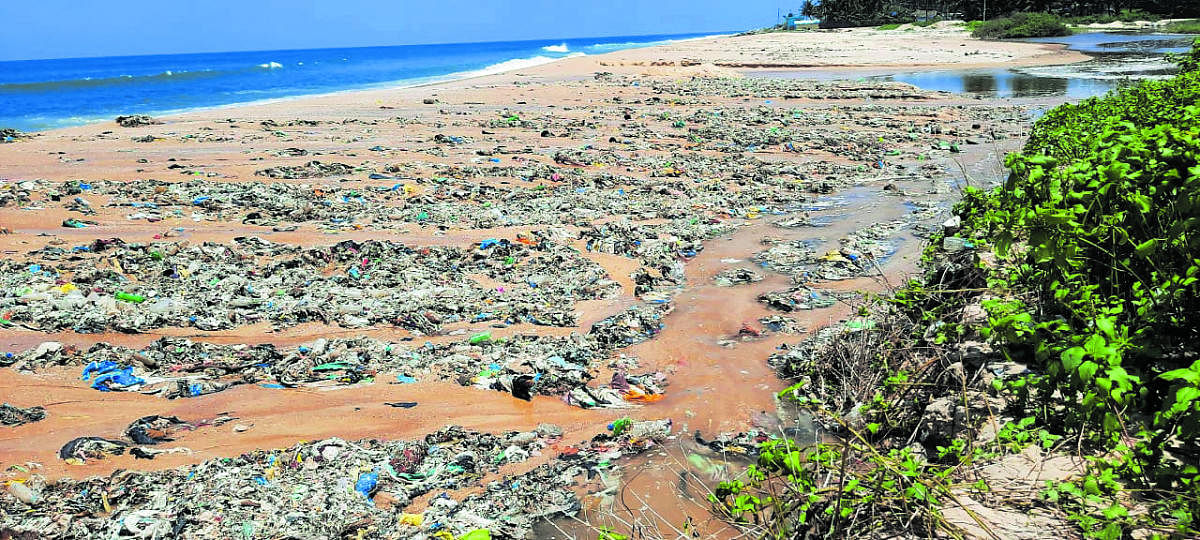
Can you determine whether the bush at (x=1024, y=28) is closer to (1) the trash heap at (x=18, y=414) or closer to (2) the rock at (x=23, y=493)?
(1) the trash heap at (x=18, y=414)

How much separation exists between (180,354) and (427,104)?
14387 millimetres

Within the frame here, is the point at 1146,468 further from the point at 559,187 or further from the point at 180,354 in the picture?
the point at 559,187

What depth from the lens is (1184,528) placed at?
1.86m

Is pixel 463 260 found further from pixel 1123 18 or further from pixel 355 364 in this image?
pixel 1123 18

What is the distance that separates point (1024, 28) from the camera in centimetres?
4856

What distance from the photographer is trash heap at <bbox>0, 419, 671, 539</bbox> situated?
9.60 feet

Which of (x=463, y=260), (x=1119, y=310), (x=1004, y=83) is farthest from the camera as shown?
(x=1004, y=83)

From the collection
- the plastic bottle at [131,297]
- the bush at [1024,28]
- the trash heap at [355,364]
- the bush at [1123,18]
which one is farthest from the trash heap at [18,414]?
the bush at [1123,18]

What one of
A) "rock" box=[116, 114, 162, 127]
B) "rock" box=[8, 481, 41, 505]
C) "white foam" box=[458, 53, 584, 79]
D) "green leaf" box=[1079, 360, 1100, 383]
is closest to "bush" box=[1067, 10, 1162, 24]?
"white foam" box=[458, 53, 584, 79]

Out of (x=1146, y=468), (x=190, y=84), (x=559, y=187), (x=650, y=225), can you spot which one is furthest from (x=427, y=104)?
(x=190, y=84)

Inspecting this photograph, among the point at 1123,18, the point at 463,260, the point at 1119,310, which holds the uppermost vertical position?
the point at 1123,18

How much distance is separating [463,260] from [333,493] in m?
3.27

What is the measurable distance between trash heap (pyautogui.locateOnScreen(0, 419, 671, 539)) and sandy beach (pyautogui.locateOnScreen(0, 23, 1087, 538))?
0.23 feet

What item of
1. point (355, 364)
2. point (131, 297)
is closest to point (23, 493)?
point (355, 364)
